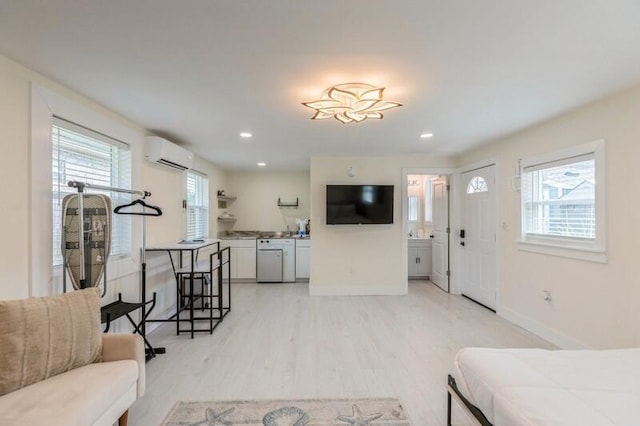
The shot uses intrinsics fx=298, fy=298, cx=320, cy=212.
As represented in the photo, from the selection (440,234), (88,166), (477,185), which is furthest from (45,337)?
(440,234)

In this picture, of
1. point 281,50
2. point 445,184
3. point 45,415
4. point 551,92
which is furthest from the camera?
point 445,184

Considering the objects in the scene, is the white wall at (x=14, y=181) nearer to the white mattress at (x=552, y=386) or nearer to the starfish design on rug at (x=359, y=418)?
the starfish design on rug at (x=359, y=418)

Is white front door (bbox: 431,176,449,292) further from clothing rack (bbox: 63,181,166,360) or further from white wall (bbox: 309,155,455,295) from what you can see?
clothing rack (bbox: 63,181,166,360)

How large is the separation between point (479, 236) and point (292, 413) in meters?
3.60

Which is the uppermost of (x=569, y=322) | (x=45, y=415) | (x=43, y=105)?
(x=43, y=105)

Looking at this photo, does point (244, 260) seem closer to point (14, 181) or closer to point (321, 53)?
point (14, 181)

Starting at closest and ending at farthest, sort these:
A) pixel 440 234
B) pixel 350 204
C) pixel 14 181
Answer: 1. pixel 14 181
2. pixel 350 204
3. pixel 440 234

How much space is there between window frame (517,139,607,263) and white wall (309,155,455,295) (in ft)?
5.77

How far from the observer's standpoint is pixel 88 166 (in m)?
2.60

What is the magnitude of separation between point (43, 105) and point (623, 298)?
15.0 ft

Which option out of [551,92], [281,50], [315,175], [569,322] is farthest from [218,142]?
[569,322]

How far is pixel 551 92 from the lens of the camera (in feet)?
7.67

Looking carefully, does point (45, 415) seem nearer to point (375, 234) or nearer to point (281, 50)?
point (281, 50)

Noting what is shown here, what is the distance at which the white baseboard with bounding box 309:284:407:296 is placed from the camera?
4.84m
